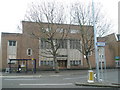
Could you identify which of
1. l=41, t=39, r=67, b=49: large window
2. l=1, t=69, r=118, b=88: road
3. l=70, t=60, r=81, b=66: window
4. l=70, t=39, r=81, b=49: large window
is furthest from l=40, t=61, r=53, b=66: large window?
l=1, t=69, r=118, b=88: road

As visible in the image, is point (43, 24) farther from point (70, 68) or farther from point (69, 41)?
point (70, 68)

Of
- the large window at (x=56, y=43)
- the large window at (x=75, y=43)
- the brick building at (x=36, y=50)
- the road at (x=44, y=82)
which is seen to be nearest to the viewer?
the road at (x=44, y=82)

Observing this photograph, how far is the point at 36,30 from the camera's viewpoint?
27.8 m

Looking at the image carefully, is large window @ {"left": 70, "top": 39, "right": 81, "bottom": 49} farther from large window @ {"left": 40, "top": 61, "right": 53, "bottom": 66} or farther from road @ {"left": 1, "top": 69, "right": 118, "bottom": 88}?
road @ {"left": 1, "top": 69, "right": 118, "bottom": 88}

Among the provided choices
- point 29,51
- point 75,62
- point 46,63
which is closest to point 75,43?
point 75,62

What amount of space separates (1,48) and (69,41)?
14268mm

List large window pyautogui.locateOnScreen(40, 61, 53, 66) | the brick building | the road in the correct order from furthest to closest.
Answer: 1. large window pyautogui.locateOnScreen(40, 61, 53, 66)
2. the brick building
3. the road

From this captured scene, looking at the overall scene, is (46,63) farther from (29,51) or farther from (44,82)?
(44,82)

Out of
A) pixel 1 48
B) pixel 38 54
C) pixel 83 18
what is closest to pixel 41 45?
pixel 38 54

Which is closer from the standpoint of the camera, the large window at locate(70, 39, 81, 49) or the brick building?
the large window at locate(70, 39, 81, 49)

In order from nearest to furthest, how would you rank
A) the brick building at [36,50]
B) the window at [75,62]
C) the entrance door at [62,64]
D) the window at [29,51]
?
the brick building at [36,50], the window at [29,51], the entrance door at [62,64], the window at [75,62]

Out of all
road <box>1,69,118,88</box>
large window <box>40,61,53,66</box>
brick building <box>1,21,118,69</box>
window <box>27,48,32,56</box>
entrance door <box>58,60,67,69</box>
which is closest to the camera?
road <box>1,69,118,88</box>

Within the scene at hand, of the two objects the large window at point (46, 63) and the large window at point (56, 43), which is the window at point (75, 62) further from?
the large window at point (46, 63)

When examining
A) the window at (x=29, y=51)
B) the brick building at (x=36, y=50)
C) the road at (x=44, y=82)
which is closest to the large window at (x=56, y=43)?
the brick building at (x=36, y=50)
